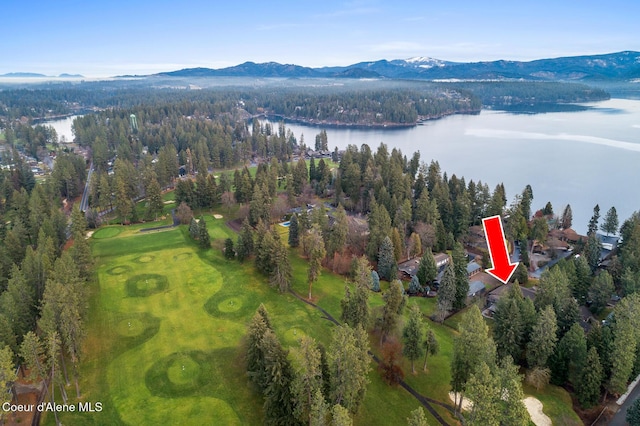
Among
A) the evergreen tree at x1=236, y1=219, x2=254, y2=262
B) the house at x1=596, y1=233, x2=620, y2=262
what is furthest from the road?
the evergreen tree at x1=236, y1=219, x2=254, y2=262

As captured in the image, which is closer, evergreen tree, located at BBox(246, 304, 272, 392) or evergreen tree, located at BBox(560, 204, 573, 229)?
evergreen tree, located at BBox(246, 304, 272, 392)

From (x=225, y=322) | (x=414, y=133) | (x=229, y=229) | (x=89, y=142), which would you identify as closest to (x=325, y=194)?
(x=229, y=229)

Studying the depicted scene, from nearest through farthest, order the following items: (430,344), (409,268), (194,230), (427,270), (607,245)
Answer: (430,344) → (427,270) → (409,268) → (194,230) → (607,245)

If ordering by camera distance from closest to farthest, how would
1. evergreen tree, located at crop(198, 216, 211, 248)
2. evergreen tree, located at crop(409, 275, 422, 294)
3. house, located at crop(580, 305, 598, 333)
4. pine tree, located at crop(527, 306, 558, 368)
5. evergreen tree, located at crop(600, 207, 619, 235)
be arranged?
pine tree, located at crop(527, 306, 558, 368) → house, located at crop(580, 305, 598, 333) → evergreen tree, located at crop(409, 275, 422, 294) → evergreen tree, located at crop(198, 216, 211, 248) → evergreen tree, located at crop(600, 207, 619, 235)

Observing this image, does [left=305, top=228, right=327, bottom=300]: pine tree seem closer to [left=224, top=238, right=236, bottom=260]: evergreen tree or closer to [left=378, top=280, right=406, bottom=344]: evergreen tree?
[left=378, top=280, right=406, bottom=344]: evergreen tree

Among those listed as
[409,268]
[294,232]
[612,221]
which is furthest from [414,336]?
[612,221]

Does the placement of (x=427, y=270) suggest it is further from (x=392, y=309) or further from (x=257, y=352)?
(x=257, y=352)
